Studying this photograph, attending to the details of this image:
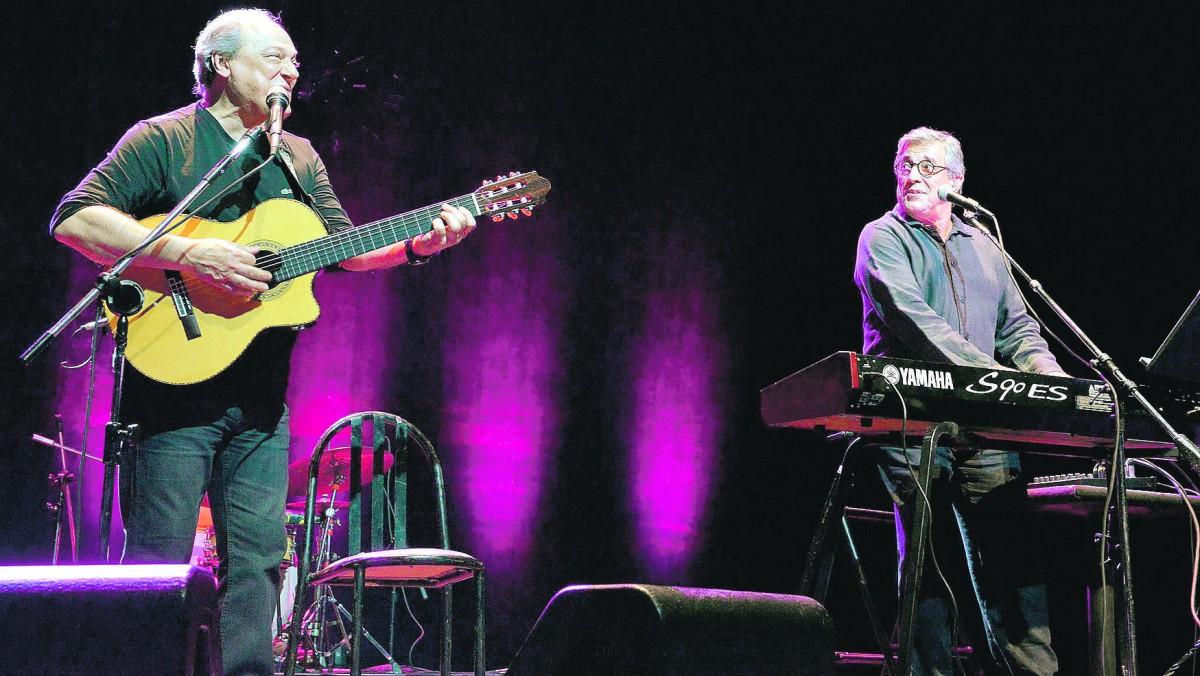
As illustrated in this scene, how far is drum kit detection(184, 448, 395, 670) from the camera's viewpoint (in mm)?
4633

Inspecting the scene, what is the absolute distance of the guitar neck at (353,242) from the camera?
8.44ft

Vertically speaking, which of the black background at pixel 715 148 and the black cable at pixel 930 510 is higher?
the black background at pixel 715 148

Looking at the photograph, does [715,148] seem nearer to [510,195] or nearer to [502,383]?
[502,383]

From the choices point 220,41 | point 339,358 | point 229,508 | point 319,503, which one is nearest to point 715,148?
point 339,358

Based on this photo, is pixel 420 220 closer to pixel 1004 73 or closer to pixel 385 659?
pixel 385 659

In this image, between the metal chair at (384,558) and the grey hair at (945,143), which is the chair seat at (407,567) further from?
the grey hair at (945,143)

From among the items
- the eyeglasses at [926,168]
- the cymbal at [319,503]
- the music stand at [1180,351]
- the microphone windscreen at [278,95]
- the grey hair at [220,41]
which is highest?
the grey hair at [220,41]

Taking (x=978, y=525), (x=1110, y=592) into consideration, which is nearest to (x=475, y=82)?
(x=978, y=525)

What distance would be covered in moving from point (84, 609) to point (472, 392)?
12.4 ft

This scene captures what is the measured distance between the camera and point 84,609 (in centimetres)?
114

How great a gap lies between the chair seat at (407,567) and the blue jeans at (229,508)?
0.33 m

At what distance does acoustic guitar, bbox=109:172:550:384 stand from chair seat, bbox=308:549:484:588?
666 mm

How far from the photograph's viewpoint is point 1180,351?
7.61 feet

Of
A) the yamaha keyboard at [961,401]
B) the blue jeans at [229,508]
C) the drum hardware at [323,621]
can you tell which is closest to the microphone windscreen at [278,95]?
the blue jeans at [229,508]
